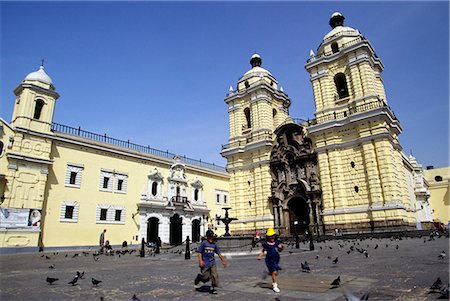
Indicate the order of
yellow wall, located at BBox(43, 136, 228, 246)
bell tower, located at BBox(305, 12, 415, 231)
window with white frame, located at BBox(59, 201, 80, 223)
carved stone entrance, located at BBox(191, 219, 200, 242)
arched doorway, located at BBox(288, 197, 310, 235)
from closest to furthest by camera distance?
bell tower, located at BBox(305, 12, 415, 231)
yellow wall, located at BBox(43, 136, 228, 246)
window with white frame, located at BBox(59, 201, 80, 223)
arched doorway, located at BBox(288, 197, 310, 235)
carved stone entrance, located at BBox(191, 219, 200, 242)

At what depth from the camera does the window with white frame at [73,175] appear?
81.7ft

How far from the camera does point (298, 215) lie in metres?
28.5

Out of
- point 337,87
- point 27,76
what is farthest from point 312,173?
point 27,76

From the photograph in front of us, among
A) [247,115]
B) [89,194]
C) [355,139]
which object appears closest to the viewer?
[355,139]

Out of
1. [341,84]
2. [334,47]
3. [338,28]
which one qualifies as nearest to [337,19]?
[338,28]

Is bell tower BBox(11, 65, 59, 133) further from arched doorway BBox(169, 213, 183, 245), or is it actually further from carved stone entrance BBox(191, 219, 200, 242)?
carved stone entrance BBox(191, 219, 200, 242)

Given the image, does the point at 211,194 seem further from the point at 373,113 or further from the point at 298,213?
the point at 373,113

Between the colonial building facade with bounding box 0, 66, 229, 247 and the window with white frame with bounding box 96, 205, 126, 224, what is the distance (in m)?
0.09

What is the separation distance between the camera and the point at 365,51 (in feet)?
85.7

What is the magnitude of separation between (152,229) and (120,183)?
5932 millimetres

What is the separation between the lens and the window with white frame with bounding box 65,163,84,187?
24.9 m

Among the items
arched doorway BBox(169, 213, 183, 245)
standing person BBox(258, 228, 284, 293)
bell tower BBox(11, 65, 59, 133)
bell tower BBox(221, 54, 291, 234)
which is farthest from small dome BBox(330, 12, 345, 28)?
standing person BBox(258, 228, 284, 293)

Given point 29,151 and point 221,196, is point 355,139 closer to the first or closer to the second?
point 221,196

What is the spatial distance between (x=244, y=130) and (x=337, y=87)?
11.1m
